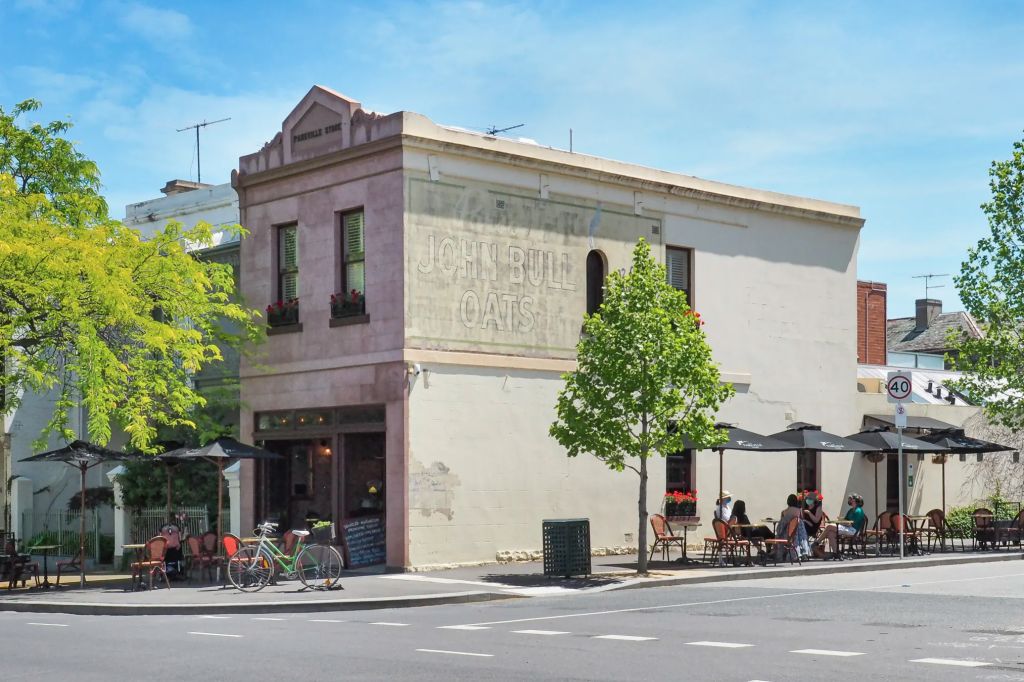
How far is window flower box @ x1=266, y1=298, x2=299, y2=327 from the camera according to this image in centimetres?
2878

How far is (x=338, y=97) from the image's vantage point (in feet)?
91.6

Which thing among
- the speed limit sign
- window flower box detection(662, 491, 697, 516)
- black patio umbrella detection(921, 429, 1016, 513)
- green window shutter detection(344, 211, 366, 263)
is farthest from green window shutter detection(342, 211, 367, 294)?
black patio umbrella detection(921, 429, 1016, 513)

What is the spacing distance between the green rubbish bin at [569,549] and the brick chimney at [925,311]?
40505mm

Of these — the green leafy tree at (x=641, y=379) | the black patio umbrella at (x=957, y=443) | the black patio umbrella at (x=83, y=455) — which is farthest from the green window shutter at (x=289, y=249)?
the black patio umbrella at (x=957, y=443)

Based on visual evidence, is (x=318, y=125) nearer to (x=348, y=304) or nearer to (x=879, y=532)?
(x=348, y=304)

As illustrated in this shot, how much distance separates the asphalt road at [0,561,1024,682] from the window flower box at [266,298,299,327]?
935cm

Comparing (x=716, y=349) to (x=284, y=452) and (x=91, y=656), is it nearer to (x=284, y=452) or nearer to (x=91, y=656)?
(x=284, y=452)

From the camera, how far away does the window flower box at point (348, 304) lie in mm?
27359

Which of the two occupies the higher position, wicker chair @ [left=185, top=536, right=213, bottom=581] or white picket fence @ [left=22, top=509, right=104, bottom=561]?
wicker chair @ [left=185, top=536, right=213, bottom=581]

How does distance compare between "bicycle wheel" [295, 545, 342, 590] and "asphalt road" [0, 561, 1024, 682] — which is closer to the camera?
"asphalt road" [0, 561, 1024, 682]

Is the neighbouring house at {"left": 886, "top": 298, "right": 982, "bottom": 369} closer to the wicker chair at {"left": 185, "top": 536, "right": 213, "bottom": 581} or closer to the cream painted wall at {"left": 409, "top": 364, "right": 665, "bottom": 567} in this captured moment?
the cream painted wall at {"left": 409, "top": 364, "right": 665, "bottom": 567}

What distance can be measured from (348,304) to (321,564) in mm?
6741

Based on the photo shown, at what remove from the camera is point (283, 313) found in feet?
94.8

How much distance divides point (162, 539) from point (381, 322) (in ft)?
19.4
